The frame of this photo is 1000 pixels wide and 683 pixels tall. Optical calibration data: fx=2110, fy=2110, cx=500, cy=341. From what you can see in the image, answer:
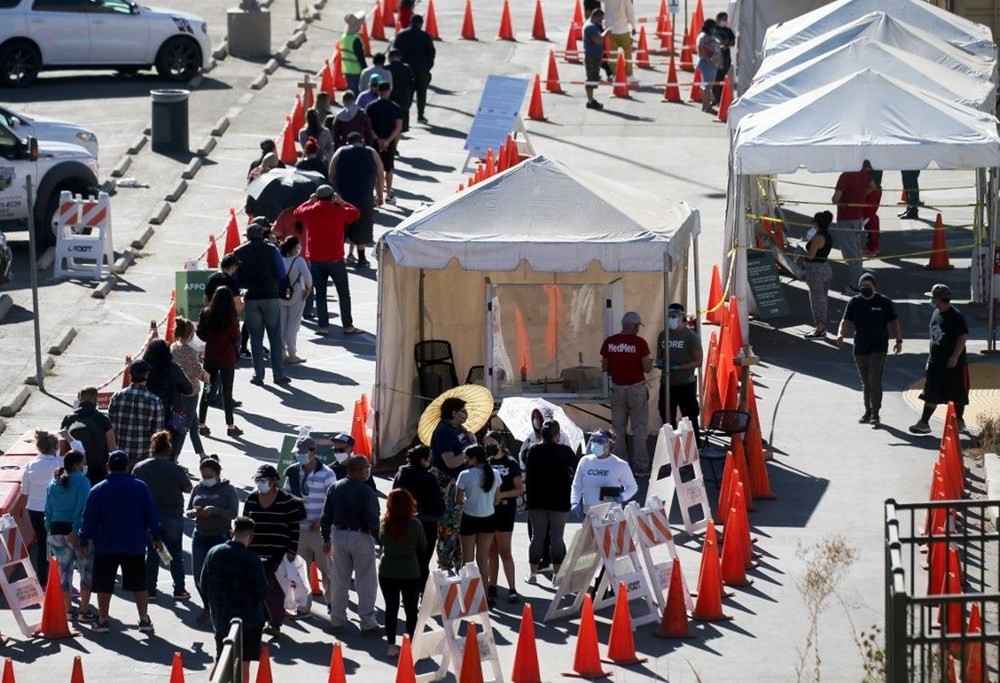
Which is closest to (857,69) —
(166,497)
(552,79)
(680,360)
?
(680,360)

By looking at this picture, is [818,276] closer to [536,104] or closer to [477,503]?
[477,503]

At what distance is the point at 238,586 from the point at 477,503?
235 cm

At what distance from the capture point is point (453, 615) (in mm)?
14602

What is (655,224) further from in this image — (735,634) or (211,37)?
(211,37)

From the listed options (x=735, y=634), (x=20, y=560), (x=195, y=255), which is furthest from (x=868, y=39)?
(x=20, y=560)

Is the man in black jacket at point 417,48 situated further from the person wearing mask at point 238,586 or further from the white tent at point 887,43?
the person wearing mask at point 238,586

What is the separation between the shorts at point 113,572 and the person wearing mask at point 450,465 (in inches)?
88.1

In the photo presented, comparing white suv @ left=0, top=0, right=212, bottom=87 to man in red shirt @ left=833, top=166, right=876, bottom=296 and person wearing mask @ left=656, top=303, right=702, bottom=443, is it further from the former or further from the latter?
person wearing mask @ left=656, top=303, right=702, bottom=443

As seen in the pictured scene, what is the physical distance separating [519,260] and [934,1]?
15881 millimetres

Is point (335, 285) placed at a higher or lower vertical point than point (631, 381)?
lower

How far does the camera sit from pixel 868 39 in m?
25.6

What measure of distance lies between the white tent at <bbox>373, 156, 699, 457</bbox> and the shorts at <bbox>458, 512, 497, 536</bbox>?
152 inches

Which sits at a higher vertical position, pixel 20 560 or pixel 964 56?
pixel 964 56

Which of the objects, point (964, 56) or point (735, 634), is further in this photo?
point (964, 56)
